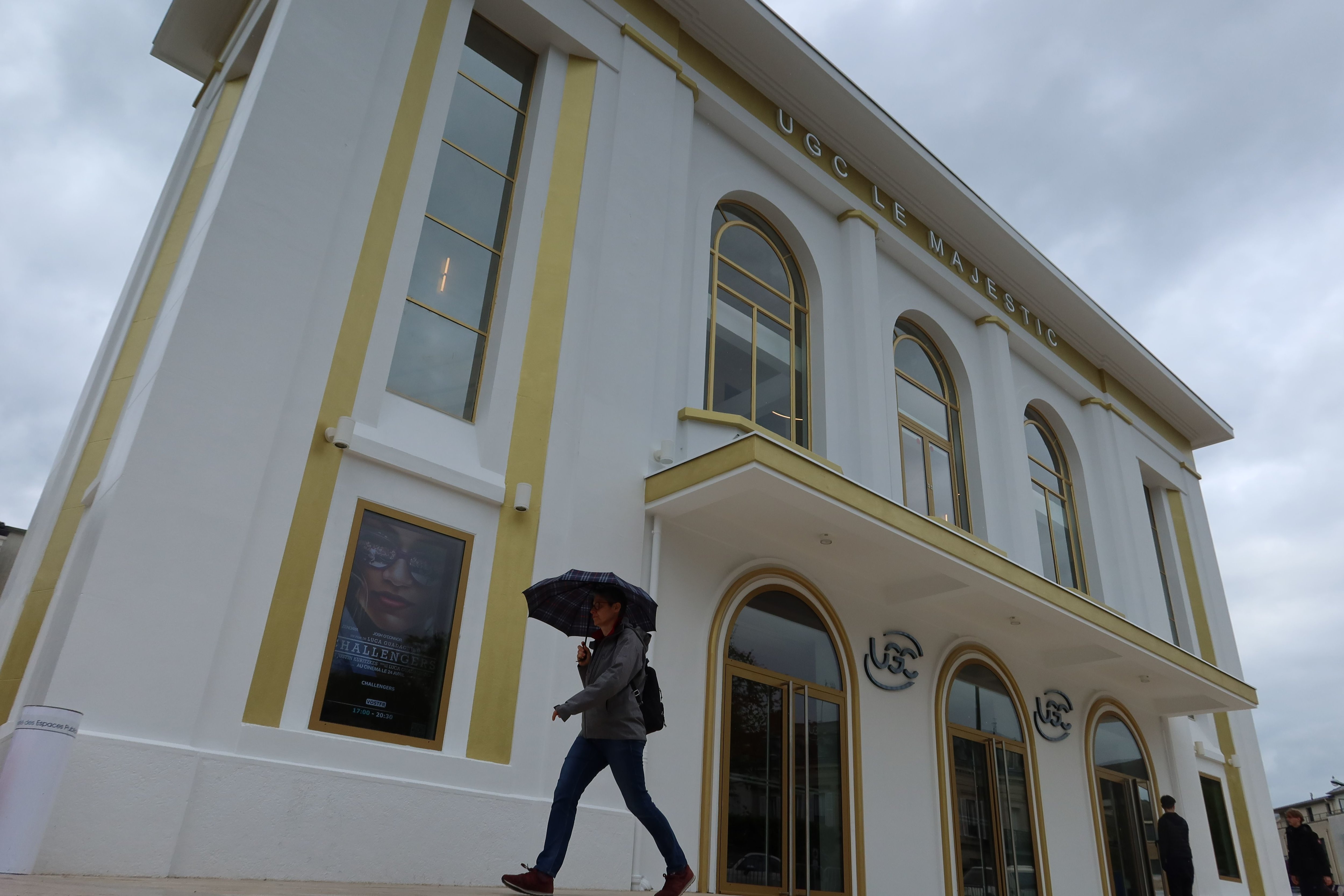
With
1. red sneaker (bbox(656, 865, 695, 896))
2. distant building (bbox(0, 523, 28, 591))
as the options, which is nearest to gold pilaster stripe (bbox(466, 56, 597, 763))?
red sneaker (bbox(656, 865, 695, 896))

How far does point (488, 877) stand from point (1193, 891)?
1303 centimetres

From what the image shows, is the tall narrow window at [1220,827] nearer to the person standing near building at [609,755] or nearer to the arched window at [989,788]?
the arched window at [989,788]

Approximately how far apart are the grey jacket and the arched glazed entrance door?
10.8 m

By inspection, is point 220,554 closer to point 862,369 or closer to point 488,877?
point 488,877

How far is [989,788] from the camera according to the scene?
12.0 meters

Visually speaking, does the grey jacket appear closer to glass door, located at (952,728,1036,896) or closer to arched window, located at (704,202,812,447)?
arched window, located at (704,202,812,447)

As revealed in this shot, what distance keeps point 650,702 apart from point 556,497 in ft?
11.0

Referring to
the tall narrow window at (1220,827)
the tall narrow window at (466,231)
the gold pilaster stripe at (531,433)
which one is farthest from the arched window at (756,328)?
the tall narrow window at (1220,827)

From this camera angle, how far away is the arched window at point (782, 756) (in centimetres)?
901

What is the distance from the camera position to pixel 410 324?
8727mm

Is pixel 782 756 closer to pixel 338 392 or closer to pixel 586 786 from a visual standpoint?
pixel 586 786

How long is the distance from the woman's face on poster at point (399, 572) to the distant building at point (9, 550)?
197 inches

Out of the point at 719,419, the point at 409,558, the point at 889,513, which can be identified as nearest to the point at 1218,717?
the point at 889,513

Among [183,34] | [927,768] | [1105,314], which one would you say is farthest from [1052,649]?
[183,34]
